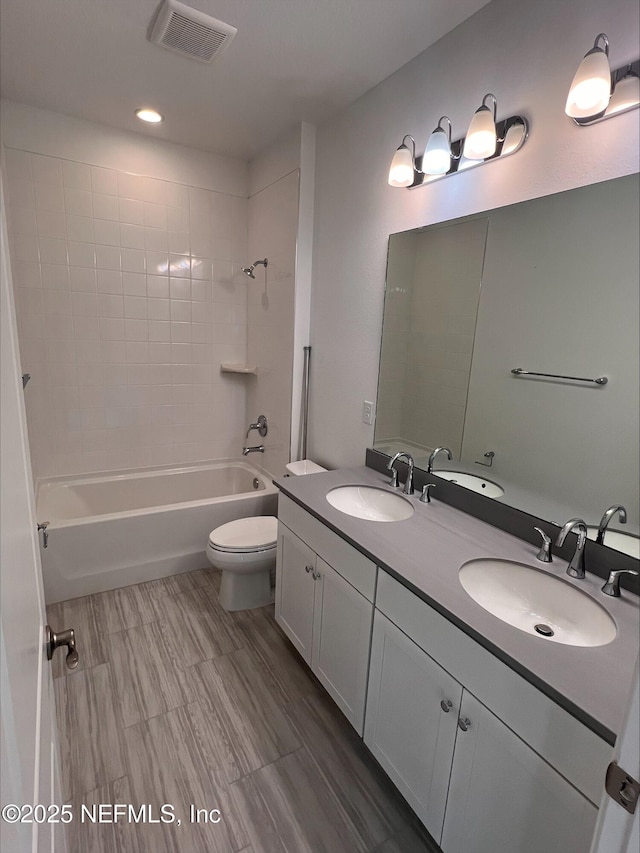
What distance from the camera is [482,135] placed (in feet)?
4.84

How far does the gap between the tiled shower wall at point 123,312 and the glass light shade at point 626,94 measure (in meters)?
2.55

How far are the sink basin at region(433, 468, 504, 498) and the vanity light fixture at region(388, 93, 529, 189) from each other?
1164 millimetres

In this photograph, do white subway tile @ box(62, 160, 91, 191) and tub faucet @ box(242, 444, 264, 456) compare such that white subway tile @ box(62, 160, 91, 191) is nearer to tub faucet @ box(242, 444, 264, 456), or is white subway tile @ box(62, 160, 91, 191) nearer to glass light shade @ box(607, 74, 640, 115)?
tub faucet @ box(242, 444, 264, 456)

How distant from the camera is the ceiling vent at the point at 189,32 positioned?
5.24 ft

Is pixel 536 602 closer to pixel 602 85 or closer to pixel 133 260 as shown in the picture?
pixel 602 85

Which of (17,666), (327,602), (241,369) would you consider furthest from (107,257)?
(17,666)

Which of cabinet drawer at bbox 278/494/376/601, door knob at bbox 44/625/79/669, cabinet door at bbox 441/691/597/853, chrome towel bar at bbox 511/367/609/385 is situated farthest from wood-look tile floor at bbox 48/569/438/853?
chrome towel bar at bbox 511/367/609/385

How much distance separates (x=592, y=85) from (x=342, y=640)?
1.88 m

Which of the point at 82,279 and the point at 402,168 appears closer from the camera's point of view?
the point at 402,168

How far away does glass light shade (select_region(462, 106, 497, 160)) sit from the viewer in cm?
146

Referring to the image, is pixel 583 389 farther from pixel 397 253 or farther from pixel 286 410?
pixel 286 410

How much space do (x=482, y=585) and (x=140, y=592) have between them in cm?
202

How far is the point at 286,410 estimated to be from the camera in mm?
2854

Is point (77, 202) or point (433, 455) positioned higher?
point (77, 202)
